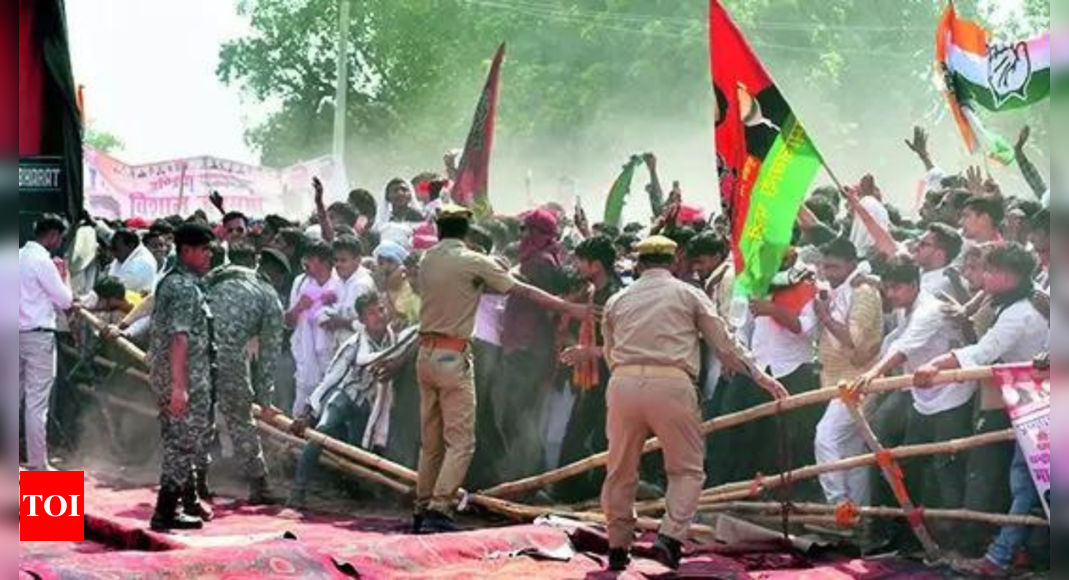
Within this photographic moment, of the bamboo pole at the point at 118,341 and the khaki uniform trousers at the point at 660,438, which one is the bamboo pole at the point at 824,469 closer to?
the khaki uniform trousers at the point at 660,438

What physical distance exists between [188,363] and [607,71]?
2809 cm

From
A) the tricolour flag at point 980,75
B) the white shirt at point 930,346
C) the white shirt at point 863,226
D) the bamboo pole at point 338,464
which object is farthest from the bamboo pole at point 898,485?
the bamboo pole at point 338,464

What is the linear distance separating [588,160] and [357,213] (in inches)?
917

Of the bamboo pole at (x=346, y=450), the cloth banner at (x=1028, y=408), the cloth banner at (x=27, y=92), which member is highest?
the cloth banner at (x=27, y=92)

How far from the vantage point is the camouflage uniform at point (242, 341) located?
11039 mm

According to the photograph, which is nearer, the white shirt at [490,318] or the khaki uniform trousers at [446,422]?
the khaki uniform trousers at [446,422]

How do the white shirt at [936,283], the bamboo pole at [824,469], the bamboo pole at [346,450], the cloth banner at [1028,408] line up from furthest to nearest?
the bamboo pole at [346,450], the white shirt at [936,283], the bamboo pole at [824,469], the cloth banner at [1028,408]

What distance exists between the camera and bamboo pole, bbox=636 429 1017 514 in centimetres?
810

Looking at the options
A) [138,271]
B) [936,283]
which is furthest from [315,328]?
[936,283]

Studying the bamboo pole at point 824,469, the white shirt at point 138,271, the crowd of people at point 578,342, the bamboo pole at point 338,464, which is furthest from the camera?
the white shirt at point 138,271

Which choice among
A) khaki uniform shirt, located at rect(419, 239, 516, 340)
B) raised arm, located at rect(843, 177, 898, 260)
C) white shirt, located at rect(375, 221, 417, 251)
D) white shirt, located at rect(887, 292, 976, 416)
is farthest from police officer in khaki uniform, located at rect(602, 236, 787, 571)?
white shirt, located at rect(375, 221, 417, 251)

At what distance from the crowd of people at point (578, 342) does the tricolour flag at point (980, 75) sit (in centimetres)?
38

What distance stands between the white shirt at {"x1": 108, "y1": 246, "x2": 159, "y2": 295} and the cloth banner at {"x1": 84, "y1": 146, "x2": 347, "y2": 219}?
42.7 ft

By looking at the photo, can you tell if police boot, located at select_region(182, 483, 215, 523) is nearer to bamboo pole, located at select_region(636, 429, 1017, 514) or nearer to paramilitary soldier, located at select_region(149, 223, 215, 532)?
paramilitary soldier, located at select_region(149, 223, 215, 532)
